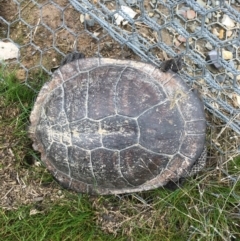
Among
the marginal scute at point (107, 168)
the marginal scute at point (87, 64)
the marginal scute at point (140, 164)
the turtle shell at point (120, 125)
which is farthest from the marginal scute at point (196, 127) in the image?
the marginal scute at point (87, 64)

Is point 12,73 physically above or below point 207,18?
below

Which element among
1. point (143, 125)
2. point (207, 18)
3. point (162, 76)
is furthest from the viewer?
point (207, 18)

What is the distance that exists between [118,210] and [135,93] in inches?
17.0

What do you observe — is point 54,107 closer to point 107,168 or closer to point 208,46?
point 107,168

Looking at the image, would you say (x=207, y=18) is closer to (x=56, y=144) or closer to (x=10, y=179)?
(x=56, y=144)

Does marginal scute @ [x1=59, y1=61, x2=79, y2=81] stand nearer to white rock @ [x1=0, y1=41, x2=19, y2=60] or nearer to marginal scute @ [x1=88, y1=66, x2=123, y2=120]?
marginal scute @ [x1=88, y1=66, x2=123, y2=120]

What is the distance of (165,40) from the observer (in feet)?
6.09

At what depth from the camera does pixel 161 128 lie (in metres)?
1.53

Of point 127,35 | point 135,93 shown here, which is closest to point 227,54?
point 127,35

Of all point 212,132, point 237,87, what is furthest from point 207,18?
point 212,132

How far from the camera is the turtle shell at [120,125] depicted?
4.96 ft

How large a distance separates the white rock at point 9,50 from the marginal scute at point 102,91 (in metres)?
0.40

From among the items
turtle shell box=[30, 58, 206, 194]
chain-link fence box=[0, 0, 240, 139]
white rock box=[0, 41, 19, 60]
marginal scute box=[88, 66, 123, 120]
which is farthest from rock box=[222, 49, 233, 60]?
white rock box=[0, 41, 19, 60]

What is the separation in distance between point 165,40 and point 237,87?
31 centimetres
